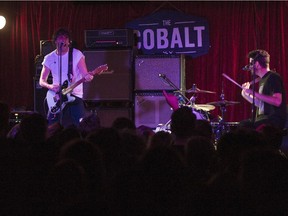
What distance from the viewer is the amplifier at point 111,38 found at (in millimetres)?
8758

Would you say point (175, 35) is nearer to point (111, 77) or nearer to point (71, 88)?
point (111, 77)

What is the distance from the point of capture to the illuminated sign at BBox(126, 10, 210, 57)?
9.77 metres

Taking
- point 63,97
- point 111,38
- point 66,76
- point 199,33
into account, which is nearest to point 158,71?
point 111,38

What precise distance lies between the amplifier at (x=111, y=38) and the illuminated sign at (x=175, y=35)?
969mm

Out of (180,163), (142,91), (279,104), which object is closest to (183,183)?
(180,163)

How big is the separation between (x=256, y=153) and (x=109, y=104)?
6.66 meters

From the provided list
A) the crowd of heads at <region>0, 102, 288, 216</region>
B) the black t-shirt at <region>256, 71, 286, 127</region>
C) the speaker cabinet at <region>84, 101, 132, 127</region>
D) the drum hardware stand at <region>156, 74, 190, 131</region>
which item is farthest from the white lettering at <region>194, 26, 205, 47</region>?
the crowd of heads at <region>0, 102, 288, 216</region>

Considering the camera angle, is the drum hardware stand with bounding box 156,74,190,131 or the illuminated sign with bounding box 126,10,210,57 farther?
the illuminated sign with bounding box 126,10,210,57

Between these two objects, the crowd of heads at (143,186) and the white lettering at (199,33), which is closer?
the crowd of heads at (143,186)

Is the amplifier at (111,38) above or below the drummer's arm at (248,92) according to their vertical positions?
above

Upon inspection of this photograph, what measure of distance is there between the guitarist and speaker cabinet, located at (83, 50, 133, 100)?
5.81 ft

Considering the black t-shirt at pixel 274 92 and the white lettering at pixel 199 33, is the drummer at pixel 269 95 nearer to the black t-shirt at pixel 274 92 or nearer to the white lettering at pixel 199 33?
the black t-shirt at pixel 274 92

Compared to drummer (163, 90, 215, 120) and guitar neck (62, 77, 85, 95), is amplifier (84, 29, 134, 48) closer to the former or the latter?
drummer (163, 90, 215, 120)

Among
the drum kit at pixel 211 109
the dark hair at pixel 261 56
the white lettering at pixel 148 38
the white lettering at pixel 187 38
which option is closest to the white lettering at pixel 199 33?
the white lettering at pixel 187 38
